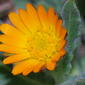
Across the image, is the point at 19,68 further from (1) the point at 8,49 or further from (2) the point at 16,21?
(2) the point at 16,21

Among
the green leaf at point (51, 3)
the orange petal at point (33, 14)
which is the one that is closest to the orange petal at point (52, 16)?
the orange petal at point (33, 14)

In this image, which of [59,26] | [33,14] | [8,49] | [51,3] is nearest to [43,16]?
[33,14]

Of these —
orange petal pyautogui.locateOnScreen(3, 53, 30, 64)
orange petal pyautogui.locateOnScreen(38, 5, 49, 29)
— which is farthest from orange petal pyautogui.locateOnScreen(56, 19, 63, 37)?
orange petal pyautogui.locateOnScreen(3, 53, 30, 64)

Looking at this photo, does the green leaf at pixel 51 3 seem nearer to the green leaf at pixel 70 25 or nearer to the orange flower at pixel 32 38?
the orange flower at pixel 32 38

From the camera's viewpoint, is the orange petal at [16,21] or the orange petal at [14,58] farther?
the orange petal at [16,21]

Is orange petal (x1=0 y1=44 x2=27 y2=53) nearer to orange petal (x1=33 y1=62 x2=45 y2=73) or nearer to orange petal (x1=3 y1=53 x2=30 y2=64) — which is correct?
orange petal (x1=3 y1=53 x2=30 y2=64)

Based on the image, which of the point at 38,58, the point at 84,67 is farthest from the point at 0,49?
the point at 84,67

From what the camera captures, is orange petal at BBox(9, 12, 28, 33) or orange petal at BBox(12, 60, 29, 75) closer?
orange petal at BBox(12, 60, 29, 75)

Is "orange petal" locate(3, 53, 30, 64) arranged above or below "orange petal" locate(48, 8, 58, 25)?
below
